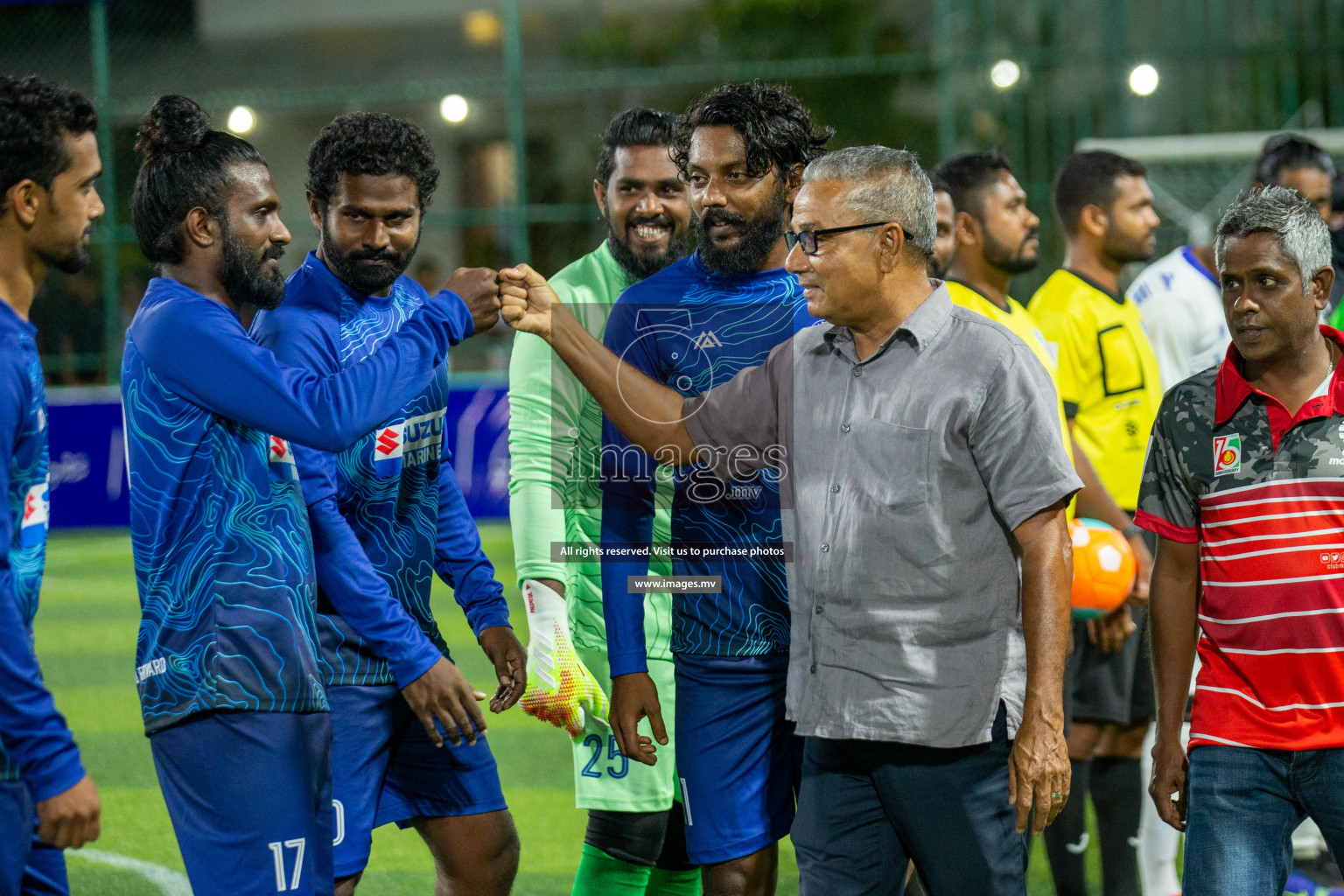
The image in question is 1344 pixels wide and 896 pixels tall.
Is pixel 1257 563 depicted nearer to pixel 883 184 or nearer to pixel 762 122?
pixel 883 184

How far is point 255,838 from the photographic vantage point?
312 cm

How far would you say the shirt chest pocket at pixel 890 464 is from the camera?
126 inches

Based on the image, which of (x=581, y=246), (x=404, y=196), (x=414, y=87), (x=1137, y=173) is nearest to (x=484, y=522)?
(x=414, y=87)

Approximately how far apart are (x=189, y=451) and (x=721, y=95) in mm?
1693

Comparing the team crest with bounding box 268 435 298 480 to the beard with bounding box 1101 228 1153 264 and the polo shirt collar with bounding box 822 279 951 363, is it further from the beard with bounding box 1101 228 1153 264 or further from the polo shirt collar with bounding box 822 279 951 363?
the beard with bounding box 1101 228 1153 264

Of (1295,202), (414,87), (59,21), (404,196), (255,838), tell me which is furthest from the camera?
(59,21)

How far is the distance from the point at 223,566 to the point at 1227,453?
7.75 feet

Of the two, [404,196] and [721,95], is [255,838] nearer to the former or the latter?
[404,196]

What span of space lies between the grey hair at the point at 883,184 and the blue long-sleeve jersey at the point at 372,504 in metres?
1.18

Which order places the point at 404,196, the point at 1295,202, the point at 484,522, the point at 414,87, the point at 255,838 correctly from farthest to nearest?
the point at 414,87 → the point at 484,522 → the point at 404,196 → the point at 1295,202 → the point at 255,838

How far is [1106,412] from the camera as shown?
563cm

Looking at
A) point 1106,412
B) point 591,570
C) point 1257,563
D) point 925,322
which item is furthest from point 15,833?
point 1106,412

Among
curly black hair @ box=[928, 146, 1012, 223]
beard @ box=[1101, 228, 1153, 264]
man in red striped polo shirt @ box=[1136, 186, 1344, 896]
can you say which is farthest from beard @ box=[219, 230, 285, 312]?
beard @ box=[1101, 228, 1153, 264]

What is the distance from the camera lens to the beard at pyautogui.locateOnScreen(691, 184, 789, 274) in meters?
3.81
